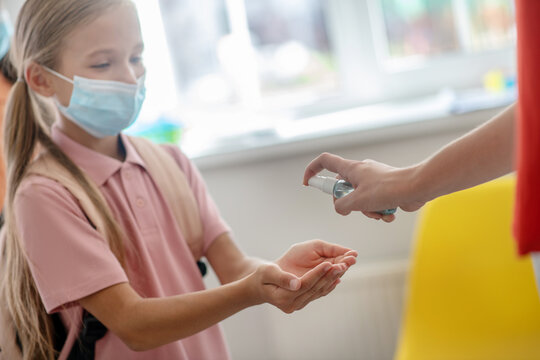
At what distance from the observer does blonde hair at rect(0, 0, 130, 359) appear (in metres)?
0.83

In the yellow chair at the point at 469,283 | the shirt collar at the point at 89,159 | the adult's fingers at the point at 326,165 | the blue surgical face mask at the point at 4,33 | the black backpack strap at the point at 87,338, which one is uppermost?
the blue surgical face mask at the point at 4,33

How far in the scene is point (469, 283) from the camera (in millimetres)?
1408

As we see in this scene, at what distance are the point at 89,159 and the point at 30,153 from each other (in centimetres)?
7

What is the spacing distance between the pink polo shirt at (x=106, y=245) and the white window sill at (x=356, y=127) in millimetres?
542

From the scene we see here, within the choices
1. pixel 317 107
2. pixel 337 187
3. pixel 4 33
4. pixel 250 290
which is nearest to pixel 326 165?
pixel 337 187

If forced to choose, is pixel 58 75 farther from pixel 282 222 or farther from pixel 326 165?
pixel 282 222

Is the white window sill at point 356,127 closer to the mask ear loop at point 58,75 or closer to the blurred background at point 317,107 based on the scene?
the blurred background at point 317,107

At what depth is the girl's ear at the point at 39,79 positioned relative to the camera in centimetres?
88

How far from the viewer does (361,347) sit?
5.31ft

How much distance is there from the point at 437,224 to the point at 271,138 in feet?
1.38

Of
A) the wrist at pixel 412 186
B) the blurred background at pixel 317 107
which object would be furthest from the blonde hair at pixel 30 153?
the blurred background at pixel 317 107

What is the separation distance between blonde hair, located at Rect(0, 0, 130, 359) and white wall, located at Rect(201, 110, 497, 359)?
2.14 ft

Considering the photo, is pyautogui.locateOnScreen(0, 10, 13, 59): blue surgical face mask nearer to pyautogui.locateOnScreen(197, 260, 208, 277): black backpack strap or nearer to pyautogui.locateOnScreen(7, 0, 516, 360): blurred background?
pyautogui.locateOnScreen(7, 0, 516, 360): blurred background

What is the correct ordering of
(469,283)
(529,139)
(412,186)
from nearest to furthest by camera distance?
1. (529,139)
2. (412,186)
3. (469,283)
